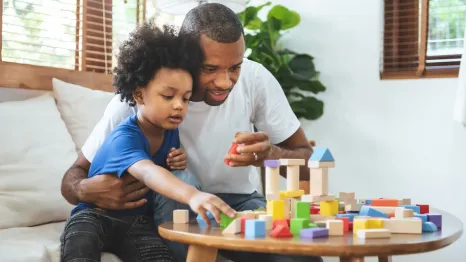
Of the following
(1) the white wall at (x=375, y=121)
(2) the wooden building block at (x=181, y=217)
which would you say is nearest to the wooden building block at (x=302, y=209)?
(2) the wooden building block at (x=181, y=217)

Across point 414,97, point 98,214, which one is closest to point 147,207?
point 98,214

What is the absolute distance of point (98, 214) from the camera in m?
1.65

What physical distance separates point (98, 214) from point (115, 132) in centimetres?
20

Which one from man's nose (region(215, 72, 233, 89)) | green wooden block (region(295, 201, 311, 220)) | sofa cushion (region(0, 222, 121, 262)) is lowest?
sofa cushion (region(0, 222, 121, 262))

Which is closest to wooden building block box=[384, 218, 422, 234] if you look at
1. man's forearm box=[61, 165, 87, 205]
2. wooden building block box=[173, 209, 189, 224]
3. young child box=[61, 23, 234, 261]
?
wooden building block box=[173, 209, 189, 224]

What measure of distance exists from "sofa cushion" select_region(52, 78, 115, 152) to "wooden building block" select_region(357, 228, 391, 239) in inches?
58.6

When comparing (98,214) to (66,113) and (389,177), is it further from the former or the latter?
(389,177)

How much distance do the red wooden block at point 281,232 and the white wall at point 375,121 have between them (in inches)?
79.0

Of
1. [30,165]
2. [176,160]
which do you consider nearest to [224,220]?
[176,160]

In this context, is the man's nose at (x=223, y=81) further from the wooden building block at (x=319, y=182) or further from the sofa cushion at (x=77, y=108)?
the sofa cushion at (x=77, y=108)

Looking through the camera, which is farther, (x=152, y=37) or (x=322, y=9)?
(x=322, y=9)

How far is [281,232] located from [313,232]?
0.17 feet

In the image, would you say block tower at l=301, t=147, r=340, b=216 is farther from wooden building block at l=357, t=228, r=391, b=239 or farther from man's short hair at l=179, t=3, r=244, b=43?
man's short hair at l=179, t=3, r=244, b=43

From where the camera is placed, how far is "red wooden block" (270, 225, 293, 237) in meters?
1.13
